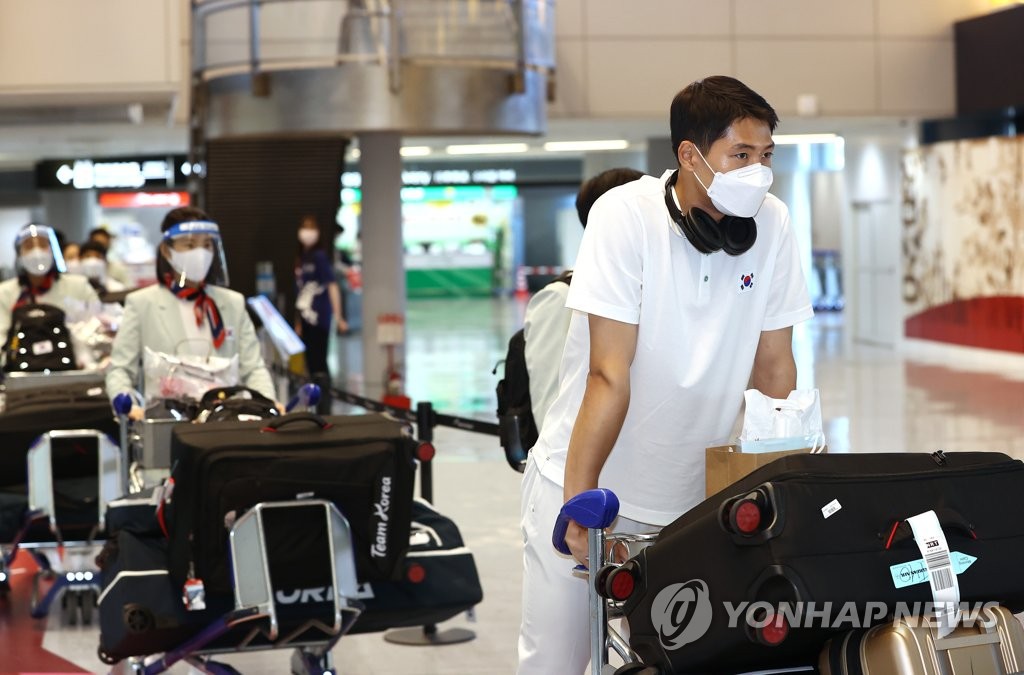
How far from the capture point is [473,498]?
8.64 m

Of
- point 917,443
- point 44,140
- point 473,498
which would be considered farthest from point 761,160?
point 44,140

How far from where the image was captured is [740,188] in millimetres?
2734

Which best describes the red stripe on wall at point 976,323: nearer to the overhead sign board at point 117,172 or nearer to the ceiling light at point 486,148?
the ceiling light at point 486,148

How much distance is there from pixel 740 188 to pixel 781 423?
1.49 feet

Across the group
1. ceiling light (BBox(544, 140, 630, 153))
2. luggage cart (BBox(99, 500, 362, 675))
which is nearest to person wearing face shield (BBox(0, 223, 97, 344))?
luggage cart (BBox(99, 500, 362, 675))

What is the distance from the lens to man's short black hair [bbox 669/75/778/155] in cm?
274

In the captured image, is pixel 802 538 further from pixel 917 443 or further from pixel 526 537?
pixel 917 443

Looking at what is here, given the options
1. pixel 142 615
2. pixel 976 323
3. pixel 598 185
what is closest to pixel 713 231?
pixel 598 185

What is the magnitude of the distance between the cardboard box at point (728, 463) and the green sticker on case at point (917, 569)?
1.15 ft

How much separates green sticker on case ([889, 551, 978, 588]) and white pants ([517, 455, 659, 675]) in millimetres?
712

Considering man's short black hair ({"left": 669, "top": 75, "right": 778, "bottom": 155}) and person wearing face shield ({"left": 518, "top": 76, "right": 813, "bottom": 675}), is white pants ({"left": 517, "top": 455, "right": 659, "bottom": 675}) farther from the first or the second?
man's short black hair ({"left": 669, "top": 75, "right": 778, "bottom": 155})

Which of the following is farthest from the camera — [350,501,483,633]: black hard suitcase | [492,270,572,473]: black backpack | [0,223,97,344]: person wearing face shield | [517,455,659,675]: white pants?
[0,223,97,344]: person wearing face shield

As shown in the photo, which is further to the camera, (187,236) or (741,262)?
(187,236)

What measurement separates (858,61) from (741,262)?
1712 cm
